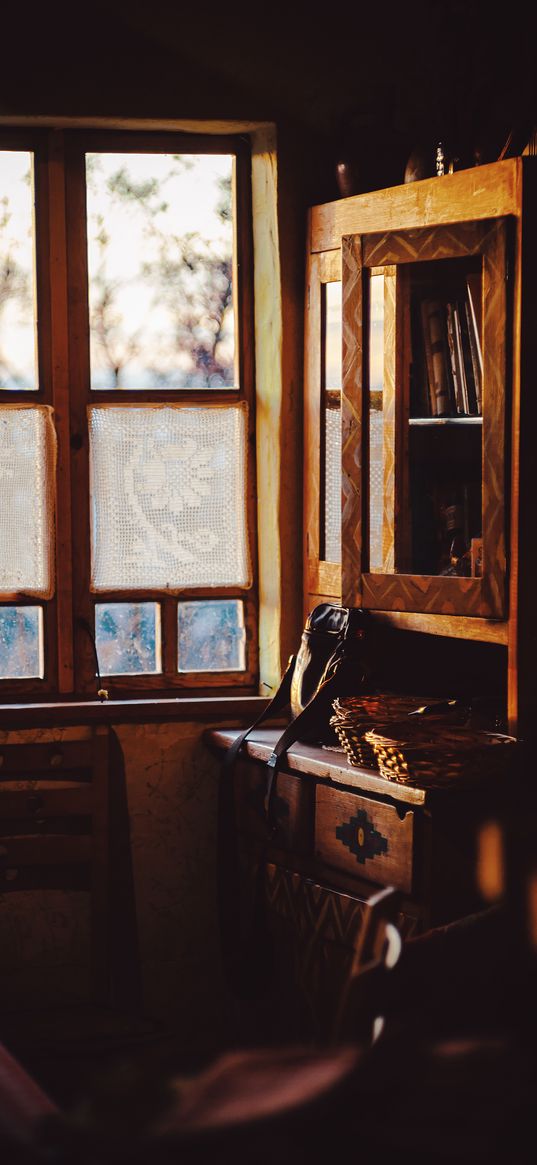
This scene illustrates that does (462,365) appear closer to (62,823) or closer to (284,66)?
(284,66)

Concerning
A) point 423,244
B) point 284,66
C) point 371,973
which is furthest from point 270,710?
point 284,66

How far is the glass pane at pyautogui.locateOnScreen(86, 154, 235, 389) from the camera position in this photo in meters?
3.02

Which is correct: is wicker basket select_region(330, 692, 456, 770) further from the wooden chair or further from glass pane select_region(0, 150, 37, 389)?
Result: glass pane select_region(0, 150, 37, 389)

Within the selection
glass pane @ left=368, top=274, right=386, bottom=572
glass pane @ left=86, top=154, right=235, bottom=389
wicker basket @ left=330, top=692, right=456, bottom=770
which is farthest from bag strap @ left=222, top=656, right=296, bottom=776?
glass pane @ left=86, top=154, right=235, bottom=389

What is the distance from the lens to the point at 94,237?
3012 millimetres

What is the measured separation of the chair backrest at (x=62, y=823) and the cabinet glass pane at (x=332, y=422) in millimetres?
744

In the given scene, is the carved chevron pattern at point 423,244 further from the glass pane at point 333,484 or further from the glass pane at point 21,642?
the glass pane at point 21,642

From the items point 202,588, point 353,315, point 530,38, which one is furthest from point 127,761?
point 530,38

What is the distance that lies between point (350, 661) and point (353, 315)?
799 mm

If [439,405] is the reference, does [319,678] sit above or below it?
below

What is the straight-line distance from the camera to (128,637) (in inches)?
121

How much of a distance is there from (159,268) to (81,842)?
1.50 meters

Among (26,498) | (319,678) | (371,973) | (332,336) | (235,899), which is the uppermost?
(332,336)

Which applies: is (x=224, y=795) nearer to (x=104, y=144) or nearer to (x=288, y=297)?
(x=288, y=297)
